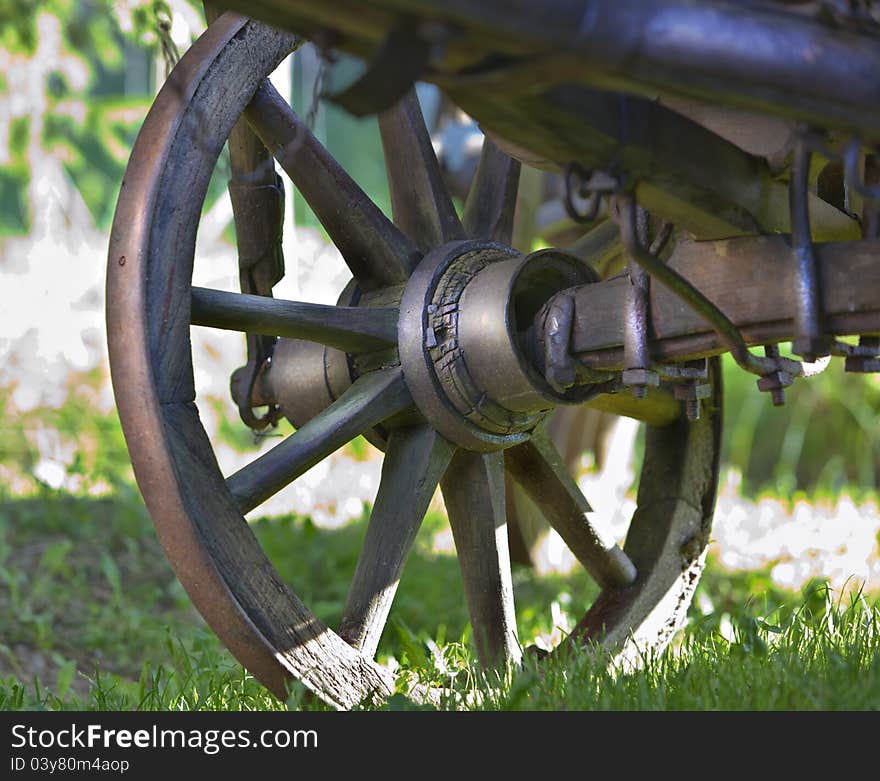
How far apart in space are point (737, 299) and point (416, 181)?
756mm

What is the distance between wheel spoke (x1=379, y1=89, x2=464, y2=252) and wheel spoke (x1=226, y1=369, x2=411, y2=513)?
1.10 feet

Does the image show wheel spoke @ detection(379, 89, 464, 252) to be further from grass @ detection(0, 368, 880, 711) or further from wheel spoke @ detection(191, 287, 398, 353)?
grass @ detection(0, 368, 880, 711)

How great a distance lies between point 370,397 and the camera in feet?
6.57

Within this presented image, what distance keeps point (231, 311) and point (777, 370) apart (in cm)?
87

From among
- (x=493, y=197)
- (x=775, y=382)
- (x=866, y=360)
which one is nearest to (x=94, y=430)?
(x=493, y=197)

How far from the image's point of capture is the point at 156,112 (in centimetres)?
188

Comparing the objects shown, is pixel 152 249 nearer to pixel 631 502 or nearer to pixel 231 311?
pixel 231 311

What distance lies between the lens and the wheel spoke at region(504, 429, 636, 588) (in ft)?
7.60

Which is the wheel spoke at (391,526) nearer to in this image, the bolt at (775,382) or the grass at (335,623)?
the grass at (335,623)

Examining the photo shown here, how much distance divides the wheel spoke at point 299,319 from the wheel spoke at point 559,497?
407 millimetres

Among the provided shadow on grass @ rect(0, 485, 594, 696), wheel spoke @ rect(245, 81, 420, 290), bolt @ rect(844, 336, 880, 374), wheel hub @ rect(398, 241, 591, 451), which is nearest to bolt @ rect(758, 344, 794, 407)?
bolt @ rect(844, 336, 880, 374)

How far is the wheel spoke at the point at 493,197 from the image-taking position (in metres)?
2.37

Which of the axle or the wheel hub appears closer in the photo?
the axle
